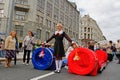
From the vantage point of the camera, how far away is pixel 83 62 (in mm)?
9586

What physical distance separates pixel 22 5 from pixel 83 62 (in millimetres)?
43941

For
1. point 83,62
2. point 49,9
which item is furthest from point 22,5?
point 83,62

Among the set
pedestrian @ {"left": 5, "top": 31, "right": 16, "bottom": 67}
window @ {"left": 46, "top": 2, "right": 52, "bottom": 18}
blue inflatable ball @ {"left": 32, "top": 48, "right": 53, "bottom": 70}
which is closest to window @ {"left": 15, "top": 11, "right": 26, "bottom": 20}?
window @ {"left": 46, "top": 2, "right": 52, "bottom": 18}

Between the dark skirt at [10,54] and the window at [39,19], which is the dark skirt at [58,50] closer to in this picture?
the dark skirt at [10,54]

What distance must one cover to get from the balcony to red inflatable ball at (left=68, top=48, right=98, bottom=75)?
42702mm

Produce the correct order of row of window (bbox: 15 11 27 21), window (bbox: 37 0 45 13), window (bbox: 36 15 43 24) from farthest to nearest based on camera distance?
window (bbox: 37 0 45 13)
window (bbox: 36 15 43 24)
row of window (bbox: 15 11 27 21)

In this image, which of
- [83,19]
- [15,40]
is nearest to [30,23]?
[15,40]

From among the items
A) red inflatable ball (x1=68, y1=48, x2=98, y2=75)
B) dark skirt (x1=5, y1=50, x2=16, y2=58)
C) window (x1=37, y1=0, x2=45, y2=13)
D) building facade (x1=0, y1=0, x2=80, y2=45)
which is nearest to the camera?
red inflatable ball (x1=68, y1=48, x2=98, y2=75)

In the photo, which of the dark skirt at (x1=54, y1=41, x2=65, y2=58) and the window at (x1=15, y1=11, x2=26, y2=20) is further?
the window at (x1=15, y1=11, x2=26, y2=20)

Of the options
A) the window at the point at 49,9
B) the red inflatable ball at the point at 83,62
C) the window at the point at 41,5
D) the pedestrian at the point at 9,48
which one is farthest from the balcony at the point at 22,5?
the red inflatable ball at the point at 83,62

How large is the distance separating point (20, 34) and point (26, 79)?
147ft

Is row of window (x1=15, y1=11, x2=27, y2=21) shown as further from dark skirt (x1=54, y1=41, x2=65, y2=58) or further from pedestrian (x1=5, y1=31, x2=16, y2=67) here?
dark skirt (x1=54, y1=41, x2=65, y2=58)

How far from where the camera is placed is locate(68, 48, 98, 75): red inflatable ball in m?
9.20

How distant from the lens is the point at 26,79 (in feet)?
24.1
